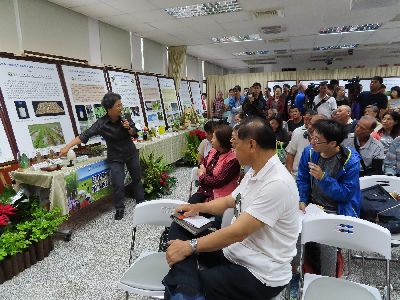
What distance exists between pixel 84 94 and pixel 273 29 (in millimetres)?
4412

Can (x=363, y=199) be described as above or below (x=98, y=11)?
below

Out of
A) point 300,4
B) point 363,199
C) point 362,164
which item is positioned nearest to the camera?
point 363,199

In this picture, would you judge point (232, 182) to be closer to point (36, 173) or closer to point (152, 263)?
point (152, 263)

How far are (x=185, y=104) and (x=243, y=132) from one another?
6415mm

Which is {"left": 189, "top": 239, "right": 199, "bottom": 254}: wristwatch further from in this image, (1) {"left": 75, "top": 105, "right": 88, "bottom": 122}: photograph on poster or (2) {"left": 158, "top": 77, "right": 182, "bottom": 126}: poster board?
(2) {"left": 158, "top": 77, "right": 182, "bottom": 126}: poster board

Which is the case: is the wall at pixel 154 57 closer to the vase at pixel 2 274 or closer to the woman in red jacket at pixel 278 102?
the woman in red jacket at pixel 278 102

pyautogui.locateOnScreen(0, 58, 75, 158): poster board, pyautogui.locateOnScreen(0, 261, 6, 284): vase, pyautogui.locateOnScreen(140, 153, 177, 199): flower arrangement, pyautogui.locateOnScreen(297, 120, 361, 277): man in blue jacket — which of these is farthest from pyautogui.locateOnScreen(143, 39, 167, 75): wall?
pyautogui.locateOnScreen(297, 120, 361, 277): man in blue jacket

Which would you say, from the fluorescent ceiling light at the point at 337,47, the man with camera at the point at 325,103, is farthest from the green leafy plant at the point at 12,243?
the fluorescent ceiling light at the point at 337,47

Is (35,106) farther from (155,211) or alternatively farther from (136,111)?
(155,211)

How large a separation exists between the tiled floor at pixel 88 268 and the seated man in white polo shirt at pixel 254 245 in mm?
1082

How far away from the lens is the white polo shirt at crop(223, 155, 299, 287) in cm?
122

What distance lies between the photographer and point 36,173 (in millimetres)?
2781

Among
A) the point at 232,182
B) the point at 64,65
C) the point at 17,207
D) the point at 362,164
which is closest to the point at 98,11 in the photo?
the point at 64,65

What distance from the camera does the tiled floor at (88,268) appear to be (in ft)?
7.09
